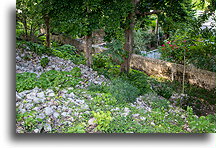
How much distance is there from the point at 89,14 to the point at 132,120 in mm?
2555

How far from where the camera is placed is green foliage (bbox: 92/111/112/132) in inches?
111

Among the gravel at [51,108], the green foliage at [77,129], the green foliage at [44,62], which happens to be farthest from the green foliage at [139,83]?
the green foliage at [77,129]

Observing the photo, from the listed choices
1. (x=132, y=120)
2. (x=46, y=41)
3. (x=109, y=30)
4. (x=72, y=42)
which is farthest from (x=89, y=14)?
(x=72, y=42)

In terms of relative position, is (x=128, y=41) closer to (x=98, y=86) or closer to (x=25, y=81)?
(x=98, y=86)

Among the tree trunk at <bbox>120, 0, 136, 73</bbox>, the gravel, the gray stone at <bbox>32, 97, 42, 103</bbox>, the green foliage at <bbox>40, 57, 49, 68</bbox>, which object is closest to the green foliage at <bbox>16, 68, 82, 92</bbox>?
the gravel

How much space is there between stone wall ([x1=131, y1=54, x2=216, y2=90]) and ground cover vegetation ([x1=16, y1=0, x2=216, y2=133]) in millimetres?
246

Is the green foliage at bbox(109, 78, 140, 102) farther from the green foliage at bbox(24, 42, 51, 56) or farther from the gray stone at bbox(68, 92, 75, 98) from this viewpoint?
the green foliage at bbox(24, 42, 51, 56)

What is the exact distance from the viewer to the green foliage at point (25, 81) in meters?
3.49

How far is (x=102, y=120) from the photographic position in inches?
115

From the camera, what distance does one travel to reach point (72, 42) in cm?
893

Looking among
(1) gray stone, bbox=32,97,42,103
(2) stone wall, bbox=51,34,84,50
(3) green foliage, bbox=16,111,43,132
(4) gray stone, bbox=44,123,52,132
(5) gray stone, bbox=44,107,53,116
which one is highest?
(2) stone wall, bbox=51,34,84,50

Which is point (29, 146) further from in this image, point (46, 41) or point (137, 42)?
point (137, 42)

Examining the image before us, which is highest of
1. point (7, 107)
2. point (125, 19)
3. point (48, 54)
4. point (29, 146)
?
point (125, 19)

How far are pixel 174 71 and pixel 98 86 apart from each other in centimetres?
346
